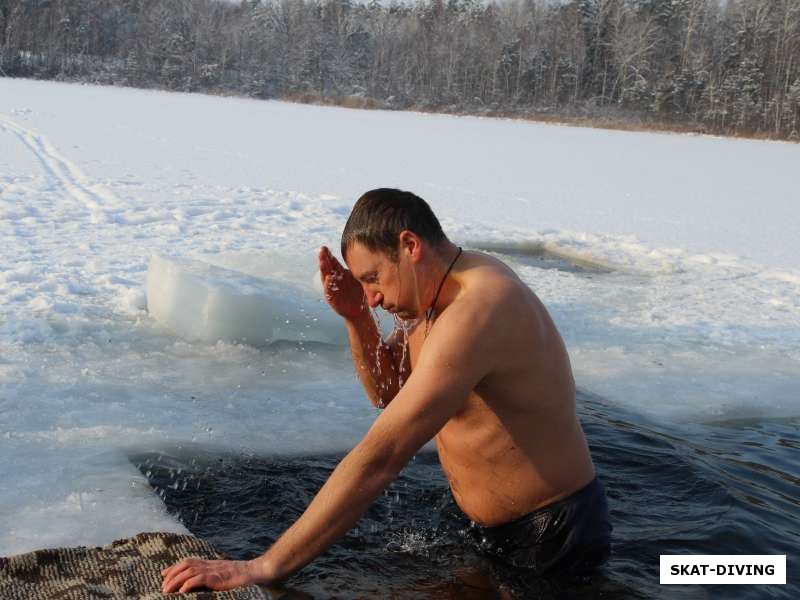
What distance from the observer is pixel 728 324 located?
19.1ft

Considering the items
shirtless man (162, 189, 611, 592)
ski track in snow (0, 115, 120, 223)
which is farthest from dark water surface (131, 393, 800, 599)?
ski track in snow (0, 115, 120, 223)

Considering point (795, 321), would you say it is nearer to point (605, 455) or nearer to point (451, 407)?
Answer: point (605, 455)

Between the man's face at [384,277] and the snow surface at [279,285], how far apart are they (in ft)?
3.27

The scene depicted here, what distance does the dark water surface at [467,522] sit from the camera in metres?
2.59

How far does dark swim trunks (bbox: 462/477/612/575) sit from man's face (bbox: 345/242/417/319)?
735mm

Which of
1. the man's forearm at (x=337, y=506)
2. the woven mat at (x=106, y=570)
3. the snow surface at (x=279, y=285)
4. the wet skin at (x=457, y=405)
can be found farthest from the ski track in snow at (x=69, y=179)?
the man's forearm at (x=337, y=506)

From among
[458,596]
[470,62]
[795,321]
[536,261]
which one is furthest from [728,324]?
[470,62]

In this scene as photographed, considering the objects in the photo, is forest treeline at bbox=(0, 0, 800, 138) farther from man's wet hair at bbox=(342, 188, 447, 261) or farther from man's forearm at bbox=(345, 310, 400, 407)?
man's wet hair at bbox=(342, 188, 447, 261)

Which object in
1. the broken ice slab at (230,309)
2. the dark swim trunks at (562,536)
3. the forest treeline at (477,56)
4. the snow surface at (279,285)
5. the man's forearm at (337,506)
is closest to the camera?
the man's forearm at (337,506)

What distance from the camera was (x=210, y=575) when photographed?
2055 millimetres

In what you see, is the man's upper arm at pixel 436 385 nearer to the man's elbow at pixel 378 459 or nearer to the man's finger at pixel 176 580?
the man's elbow at pixel 378 459

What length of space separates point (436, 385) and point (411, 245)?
35 centimetres

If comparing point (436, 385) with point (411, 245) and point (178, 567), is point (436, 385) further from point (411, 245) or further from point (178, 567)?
point (178, 567)

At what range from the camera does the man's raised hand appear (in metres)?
2.51
